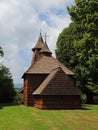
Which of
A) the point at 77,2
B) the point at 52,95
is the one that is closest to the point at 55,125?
the point at 77,2

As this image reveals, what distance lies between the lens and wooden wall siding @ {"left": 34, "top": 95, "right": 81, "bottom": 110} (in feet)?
151

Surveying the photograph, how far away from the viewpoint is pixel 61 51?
226 ft

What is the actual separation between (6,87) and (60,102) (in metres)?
23.7

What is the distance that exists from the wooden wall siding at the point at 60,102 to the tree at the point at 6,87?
73.0 ft

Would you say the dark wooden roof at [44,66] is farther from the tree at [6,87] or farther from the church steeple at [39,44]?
the tree at [6,87]

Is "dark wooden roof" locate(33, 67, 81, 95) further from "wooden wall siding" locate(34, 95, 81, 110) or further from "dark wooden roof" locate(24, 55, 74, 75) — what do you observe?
"dark wooden roof" locate(24, 55, 74, 75)

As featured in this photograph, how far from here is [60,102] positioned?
4634 cm

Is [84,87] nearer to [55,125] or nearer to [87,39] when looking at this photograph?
[87,39]

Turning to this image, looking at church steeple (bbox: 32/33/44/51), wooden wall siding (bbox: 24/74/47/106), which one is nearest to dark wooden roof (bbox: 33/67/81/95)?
wooden wall siding (bbox: 24/74/47/106)

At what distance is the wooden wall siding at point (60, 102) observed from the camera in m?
46.0

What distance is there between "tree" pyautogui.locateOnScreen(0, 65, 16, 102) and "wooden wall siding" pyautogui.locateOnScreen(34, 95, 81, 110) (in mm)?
22253

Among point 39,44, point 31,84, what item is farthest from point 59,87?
point 39,44

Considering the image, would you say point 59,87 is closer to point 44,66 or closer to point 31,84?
point 31,84

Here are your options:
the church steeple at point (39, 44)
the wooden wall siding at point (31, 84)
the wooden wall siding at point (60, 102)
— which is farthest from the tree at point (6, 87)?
the wooden wall siding at point (60, 102)
